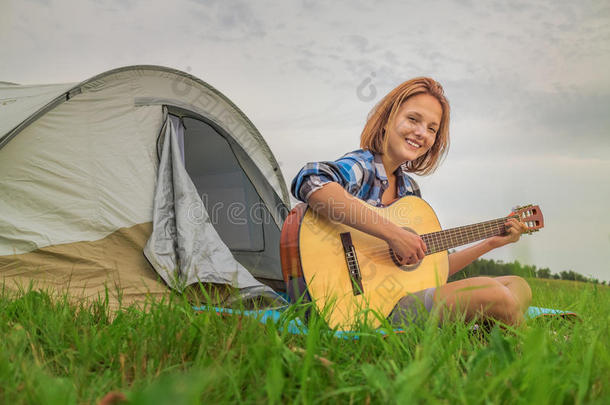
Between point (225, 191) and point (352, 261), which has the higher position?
point (225, 191)

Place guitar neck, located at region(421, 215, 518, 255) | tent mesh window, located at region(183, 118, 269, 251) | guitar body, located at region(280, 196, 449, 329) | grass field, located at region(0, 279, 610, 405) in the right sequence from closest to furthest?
grass field, located at region(0, 279, 610, 405)
guitar body, located at region(280, 196, 449, 329)
guitar neck, located at region(421, 215, 518, 255)
tent mesh window, located at region(183, 118, 269, 251)

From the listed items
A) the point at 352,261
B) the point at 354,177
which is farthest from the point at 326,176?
the point at 352,261

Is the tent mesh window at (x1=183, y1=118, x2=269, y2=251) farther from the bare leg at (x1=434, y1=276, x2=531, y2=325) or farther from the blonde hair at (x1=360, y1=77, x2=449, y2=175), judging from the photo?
the bare leg at (x1=434, y1=276, x2=531, y2=325)

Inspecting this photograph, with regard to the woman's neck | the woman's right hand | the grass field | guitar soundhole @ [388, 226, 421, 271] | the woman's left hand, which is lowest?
the grass field

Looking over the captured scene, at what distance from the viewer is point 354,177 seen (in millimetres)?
1903

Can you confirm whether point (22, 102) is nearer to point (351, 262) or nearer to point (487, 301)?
point (351, 262)

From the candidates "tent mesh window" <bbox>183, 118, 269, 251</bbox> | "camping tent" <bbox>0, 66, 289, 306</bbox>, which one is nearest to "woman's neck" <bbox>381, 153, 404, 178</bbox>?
"camping tent" <bbox>0, 66, 289, 306</bbox>

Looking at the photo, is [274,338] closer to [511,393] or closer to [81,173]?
[511,393]

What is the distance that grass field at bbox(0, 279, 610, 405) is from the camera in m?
0.65

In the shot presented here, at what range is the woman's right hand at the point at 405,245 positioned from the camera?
1738mm

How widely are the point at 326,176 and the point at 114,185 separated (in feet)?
4.85

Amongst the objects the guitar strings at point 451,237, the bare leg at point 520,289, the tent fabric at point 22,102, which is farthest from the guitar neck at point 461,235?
the tent fabric at point 22,102

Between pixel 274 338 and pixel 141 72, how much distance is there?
8.17ft

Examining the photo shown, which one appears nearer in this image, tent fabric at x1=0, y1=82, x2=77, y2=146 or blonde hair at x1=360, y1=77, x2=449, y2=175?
blonde hair at x1=360, y1=77, x2=449, y2=175
